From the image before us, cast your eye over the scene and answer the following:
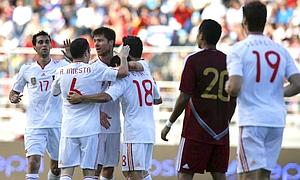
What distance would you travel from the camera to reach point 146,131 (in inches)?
431

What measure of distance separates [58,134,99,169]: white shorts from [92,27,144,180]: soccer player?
51 cm

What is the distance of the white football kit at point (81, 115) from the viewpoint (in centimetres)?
1065

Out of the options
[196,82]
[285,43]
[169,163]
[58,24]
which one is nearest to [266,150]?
[196,82]

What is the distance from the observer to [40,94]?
489 inches

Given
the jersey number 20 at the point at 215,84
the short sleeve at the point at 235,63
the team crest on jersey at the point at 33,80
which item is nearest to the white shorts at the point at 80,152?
the jersey number 20 at the point at 215,84

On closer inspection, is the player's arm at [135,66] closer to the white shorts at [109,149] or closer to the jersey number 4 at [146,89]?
the jersey number 4 at [146,89]

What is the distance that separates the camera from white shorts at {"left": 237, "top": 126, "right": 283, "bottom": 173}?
320 inches

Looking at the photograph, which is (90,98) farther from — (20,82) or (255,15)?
(255,15)

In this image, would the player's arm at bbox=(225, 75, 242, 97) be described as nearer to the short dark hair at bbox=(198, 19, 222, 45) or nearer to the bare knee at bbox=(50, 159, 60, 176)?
the short dark hair at bbox=(198, 19, 222, 45)

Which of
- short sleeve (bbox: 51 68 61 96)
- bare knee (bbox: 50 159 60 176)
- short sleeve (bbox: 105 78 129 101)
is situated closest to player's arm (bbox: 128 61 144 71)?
short sleeve (bbox: 105 78 129 101)

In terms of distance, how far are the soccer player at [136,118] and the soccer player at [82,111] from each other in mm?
254

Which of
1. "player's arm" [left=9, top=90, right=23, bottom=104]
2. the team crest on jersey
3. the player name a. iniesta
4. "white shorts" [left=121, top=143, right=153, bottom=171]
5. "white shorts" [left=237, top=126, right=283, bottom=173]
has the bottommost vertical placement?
"white shorts" [left=121, top=143, right=153, bottom=171]

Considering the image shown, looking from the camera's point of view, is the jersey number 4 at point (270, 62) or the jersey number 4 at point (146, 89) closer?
the jersey number 4 at point (270, 62)

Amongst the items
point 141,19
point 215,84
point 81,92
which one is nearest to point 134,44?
point 81,92
